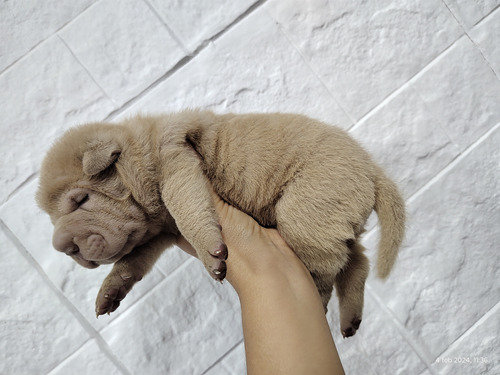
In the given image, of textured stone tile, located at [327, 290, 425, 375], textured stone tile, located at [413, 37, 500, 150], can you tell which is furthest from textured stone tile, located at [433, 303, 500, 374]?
textured stone tile, located at [413, 37, 500, 150]

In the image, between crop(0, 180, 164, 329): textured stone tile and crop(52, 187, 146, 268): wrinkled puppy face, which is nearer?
crop(52, 187, 146, 268): wrinkled puppy face

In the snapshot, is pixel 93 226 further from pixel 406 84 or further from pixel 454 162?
pixel 454 162

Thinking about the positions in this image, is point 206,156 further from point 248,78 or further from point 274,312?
point 248,78

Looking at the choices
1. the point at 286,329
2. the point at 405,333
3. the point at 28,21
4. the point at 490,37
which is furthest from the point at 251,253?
the point at 490,37

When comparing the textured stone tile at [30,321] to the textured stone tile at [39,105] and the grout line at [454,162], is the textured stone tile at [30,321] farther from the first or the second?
the grout line at [454,162]

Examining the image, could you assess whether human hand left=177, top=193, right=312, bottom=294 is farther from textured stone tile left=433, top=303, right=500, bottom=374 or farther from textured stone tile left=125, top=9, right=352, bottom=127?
textured stone tile left=433, top=303, right=500, bottom=374

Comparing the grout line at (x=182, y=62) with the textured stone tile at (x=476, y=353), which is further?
the grout line at (x=182, y=62)

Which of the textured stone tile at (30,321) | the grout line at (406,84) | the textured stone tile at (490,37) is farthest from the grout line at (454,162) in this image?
the textured stone tile at (30,321)

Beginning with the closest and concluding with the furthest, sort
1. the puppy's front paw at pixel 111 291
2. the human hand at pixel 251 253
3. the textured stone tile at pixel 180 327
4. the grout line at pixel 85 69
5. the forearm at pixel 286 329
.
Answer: the forearm at pixel 286 329, the human hand at pixel 251 253, the puppy's front paw at pixel 111 291, the textured stone tile at pixel 180 327, the grout line at pixel 85 69
